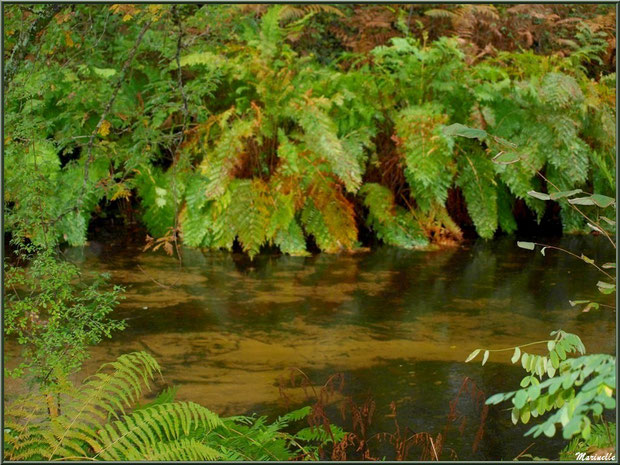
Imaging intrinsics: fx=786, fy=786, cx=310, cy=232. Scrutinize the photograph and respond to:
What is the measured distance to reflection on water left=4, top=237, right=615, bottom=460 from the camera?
138 inches

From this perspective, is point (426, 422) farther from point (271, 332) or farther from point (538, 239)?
point (538, 239)

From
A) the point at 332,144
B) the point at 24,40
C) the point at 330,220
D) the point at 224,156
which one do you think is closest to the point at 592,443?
the point at 24,40

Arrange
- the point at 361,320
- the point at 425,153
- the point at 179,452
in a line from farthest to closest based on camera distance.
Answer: the point at 425,153
the point at 361,320
the point at 179,452

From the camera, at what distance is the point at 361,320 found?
176 inches

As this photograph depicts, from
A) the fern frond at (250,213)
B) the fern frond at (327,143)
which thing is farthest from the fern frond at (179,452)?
the fern frond at (327,143)

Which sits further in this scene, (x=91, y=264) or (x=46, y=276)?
(x=91, y=264)

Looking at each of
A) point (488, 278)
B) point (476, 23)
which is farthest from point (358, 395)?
point (476, 23)

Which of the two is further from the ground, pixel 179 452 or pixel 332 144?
pixel 332 144

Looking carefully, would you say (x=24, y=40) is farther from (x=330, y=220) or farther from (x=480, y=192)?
(x=480, y=192)

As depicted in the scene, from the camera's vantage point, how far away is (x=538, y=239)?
6566 millimetres

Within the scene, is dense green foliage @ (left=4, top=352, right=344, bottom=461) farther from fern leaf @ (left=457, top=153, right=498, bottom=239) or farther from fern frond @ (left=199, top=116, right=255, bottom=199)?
fern leaf @ (left=457, top=153, right=498, bottom=239)

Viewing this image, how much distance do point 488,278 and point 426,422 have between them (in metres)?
2.35

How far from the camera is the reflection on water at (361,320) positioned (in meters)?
3.52

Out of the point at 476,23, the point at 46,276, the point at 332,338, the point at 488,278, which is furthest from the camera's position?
the point at 476,23
